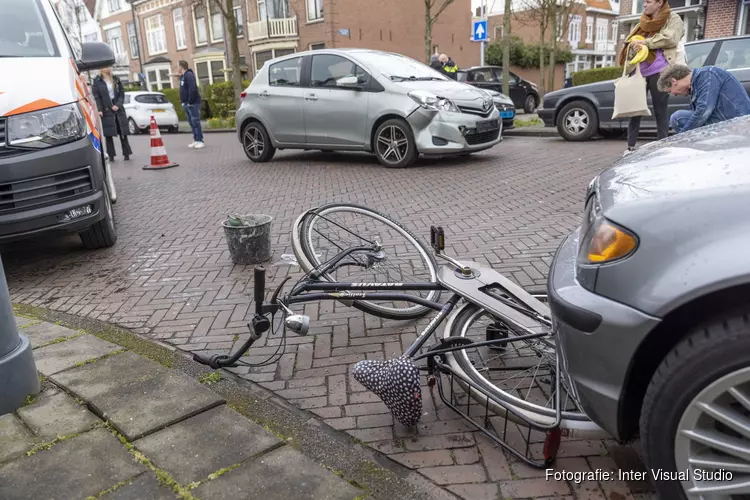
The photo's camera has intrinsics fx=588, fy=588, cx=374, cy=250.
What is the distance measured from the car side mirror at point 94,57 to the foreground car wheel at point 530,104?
56.0 feet

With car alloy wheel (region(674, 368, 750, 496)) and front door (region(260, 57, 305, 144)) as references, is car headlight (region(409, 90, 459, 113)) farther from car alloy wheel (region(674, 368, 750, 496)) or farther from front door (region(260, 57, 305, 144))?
car alloy wheel (region(674, 368, 750, 496))

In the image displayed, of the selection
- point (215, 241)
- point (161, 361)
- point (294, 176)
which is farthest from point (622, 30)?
point (161, 361)

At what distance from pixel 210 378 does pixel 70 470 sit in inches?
32.9

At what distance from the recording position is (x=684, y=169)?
1927mm

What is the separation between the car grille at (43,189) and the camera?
421 cm

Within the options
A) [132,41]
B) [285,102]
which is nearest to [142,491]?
[285,102]

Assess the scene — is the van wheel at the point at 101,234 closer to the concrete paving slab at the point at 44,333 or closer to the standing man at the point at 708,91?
the concrete paving slab at the point at 44,333

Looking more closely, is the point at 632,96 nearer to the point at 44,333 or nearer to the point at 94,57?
the point at 94,57

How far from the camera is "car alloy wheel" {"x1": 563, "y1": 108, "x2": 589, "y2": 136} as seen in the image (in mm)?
10867

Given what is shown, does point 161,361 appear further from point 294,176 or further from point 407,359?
point 294,176

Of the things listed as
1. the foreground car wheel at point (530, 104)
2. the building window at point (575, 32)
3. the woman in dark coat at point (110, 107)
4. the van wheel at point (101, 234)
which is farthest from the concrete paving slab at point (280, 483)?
the building window at point (575, 32)

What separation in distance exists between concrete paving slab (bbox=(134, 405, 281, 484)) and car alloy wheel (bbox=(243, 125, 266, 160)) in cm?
871

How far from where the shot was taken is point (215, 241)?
556cm

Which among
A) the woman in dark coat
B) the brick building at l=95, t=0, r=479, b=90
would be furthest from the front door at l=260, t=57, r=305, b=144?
the brick building at l=95, t=0, r=479, b=90
